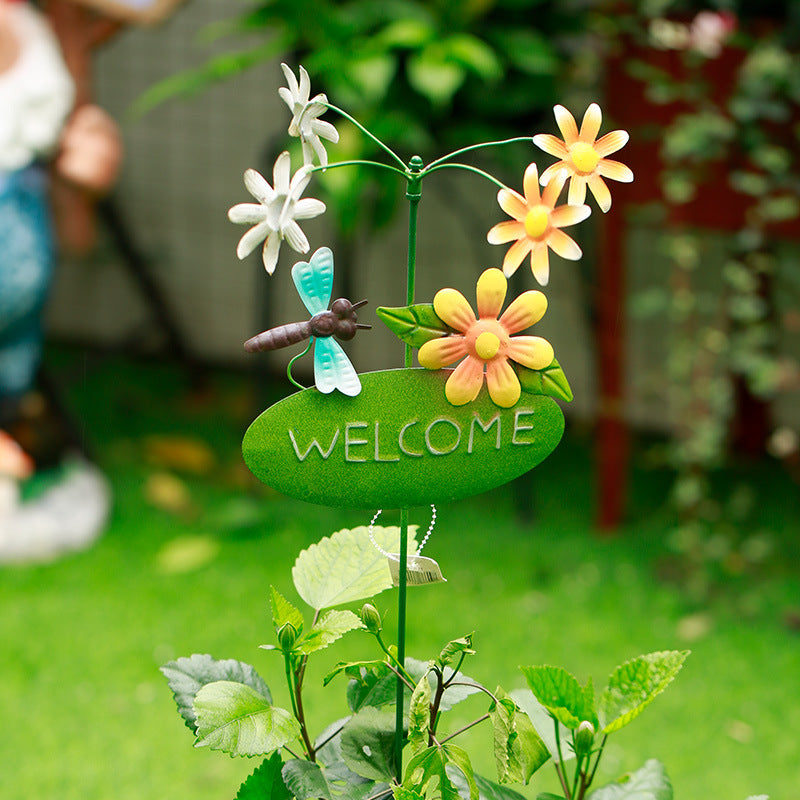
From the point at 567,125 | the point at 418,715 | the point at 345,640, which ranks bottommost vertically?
the point at 345,640

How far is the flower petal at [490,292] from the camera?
747 millimetres

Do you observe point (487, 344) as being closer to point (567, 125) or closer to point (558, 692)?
point (567, 125)

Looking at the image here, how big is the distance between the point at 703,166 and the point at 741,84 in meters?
0.21

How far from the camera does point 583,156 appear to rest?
0.74 meters

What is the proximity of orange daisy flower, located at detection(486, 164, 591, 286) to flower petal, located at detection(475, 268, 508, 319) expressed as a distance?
1 cm

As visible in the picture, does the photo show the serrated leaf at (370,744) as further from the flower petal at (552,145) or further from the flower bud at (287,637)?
the flower petal at (552,145)

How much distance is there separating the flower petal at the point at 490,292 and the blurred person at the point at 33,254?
1.69 meters

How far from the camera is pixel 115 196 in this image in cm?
390

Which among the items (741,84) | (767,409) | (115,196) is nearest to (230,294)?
(115,196)

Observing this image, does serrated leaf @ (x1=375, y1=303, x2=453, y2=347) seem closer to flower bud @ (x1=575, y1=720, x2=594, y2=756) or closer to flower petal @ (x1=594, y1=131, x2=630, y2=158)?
flower petal @ (x1=594, y1=131, x2=630, y2=158)

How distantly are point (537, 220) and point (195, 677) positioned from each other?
0.43 metres

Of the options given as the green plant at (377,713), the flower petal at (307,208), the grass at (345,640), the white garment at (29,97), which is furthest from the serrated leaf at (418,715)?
the white garment at (29,97)

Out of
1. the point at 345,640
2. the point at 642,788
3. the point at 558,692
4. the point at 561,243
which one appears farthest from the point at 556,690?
the point at 345,640

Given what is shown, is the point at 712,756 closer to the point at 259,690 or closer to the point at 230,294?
the point at 259,690
